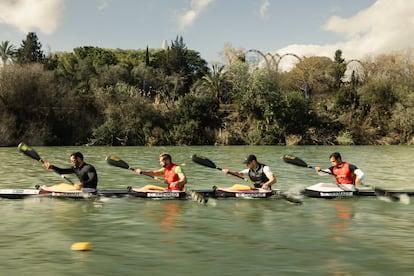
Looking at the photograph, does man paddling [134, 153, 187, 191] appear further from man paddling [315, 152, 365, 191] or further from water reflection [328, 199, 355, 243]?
man paddling [315, 152, 365, 191]

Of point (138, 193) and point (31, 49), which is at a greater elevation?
point (31, 49)

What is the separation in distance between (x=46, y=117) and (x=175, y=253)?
134 feet

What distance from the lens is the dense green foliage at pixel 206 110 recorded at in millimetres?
45719

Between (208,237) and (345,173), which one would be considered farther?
(345,173)

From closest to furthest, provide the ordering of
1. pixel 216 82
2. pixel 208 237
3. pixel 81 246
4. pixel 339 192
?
pixel 81 246 < pixel 208 237 < pixel 339 192 < pixel 216 82

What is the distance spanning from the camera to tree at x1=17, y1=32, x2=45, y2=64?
6188 cm

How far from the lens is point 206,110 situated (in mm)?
49938

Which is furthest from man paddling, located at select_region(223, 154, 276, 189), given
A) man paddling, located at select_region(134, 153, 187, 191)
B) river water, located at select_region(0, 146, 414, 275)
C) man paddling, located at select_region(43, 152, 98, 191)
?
man paddling, located at select_region(43, 152, 98, 191)

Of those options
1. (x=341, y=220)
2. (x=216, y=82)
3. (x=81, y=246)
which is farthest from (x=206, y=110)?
(x=81, y=246)

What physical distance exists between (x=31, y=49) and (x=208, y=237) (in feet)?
194

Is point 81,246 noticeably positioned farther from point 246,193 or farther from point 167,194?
point 246,193

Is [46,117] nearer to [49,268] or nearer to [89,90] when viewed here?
[89,90]

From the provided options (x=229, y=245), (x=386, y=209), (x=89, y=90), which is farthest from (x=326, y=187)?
(x=89, y=90)

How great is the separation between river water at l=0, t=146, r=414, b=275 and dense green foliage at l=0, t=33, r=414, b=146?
33426mm
